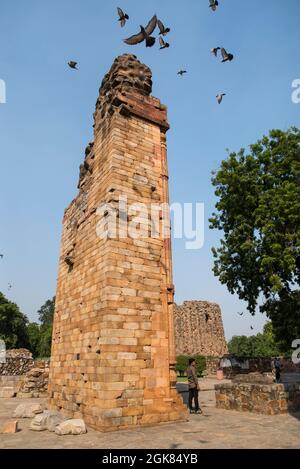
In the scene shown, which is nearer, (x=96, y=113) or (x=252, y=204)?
(x=96, y=113)

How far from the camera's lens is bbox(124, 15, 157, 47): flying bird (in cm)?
653

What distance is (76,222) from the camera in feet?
34.0

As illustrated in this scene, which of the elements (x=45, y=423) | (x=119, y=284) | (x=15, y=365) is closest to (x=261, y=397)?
(x=119, y=284)

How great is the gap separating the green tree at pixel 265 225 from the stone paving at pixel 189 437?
808cm

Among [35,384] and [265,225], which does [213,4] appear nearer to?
[265,225]

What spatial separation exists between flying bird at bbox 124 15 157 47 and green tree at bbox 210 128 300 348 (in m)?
9.81

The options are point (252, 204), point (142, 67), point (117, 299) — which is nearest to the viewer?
point (117, 299)

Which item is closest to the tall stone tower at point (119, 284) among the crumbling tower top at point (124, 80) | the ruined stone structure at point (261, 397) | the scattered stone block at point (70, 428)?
the crumbling tower top at point (124, 80)

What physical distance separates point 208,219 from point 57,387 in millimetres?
12233

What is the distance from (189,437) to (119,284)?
10.6ft

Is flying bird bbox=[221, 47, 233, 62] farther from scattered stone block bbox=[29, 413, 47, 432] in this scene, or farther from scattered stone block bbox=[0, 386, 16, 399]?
scattered stone block bbox=[0, 386, 16, 399]

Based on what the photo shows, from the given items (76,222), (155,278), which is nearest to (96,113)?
(76,222)

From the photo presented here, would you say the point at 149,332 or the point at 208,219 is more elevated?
the point at 208,219
